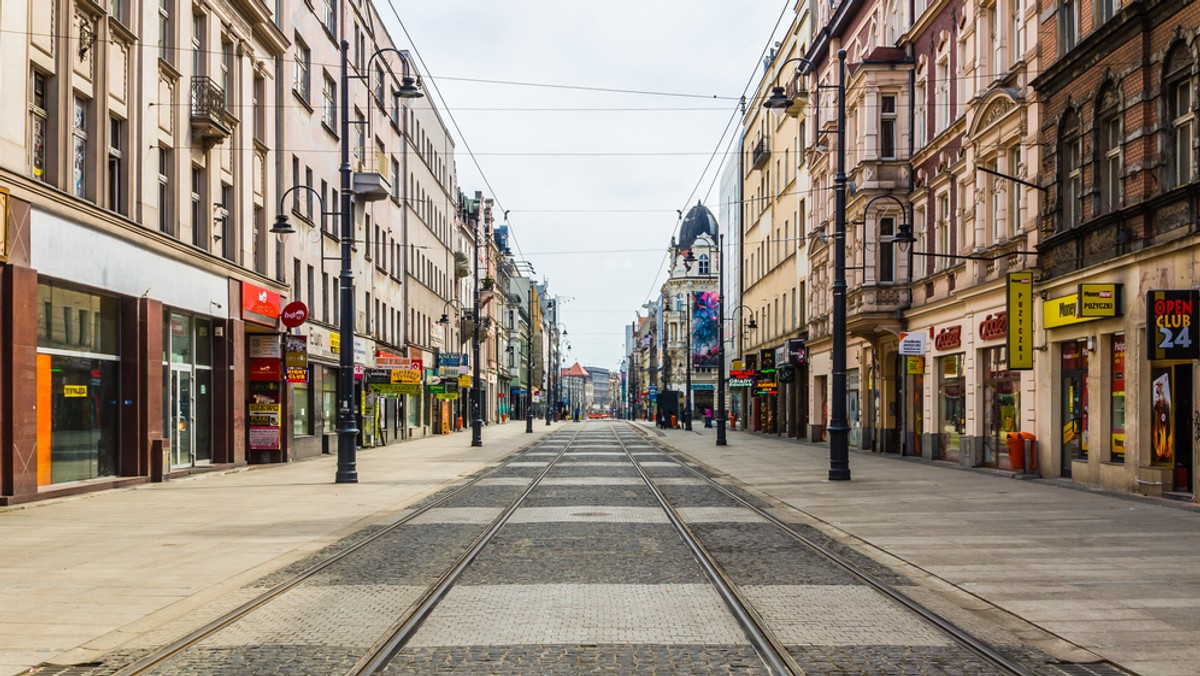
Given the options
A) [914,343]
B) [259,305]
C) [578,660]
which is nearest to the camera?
[578,660]

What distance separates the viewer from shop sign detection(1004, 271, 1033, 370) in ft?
78.7

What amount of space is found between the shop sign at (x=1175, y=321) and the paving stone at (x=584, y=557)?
823cm

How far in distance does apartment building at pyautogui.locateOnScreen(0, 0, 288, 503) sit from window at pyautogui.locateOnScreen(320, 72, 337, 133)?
7.36m

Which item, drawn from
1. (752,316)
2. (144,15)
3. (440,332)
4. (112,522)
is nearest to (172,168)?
(144,15)

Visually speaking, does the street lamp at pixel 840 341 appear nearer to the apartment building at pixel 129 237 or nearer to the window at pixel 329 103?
the apartment building at pixel 129 237

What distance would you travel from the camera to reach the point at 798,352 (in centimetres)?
5034

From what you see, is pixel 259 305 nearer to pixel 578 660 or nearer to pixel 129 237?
pixel 129 237

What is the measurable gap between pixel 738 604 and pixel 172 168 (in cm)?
1921

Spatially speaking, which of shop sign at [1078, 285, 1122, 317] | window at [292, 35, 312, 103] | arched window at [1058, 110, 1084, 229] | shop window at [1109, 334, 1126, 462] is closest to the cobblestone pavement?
shop sign at [1078, 285, 1122, 317]

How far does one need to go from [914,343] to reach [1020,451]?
27.8 ft

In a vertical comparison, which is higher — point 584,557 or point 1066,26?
point 1066,26

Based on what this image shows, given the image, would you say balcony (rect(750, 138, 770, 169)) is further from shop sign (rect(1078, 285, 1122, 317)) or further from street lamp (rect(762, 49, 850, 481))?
shop sign (rect(1078, 285, 1122, 317))

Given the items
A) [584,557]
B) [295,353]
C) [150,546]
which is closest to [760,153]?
[295,353]

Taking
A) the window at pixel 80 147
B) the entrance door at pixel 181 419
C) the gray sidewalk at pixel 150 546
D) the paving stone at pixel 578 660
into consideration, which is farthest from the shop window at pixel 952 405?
the paving stone at pixel 578 660
